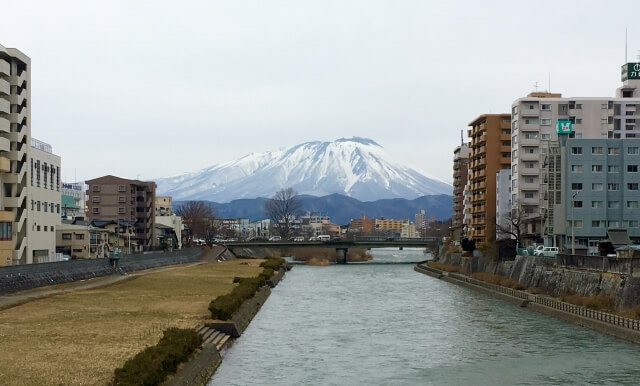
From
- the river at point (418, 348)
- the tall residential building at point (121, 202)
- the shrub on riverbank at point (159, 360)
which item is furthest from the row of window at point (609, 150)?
the tall residential building at point (121, 202)

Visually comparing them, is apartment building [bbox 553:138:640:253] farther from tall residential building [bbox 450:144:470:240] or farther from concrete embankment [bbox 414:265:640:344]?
tall residential building [bbox 450:144:470:240]

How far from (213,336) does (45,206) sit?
57.9 meters

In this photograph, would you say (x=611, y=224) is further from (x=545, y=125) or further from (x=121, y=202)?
(x=121, y=202)

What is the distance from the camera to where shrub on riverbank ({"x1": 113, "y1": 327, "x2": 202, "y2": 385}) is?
81.0 ft

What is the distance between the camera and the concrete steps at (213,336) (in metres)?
40.5

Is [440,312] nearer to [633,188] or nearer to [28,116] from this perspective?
[633,188]

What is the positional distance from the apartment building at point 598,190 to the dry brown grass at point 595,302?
2627 centimetres

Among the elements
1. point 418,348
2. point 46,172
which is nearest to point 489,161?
point 46,172

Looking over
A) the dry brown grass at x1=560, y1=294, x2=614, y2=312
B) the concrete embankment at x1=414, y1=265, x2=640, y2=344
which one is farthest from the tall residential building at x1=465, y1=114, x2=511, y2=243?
the dry brown grass at x1=560, y1=294, x2=614, y2=312

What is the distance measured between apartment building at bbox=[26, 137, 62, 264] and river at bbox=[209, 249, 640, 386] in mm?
33032

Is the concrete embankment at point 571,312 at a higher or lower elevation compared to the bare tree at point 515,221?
lower

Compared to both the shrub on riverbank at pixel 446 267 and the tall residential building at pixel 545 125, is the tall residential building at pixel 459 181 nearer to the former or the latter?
the shrub on riverbank at pixel 446 267

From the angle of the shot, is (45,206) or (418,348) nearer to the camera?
(418,348)

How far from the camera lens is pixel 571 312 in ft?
174
